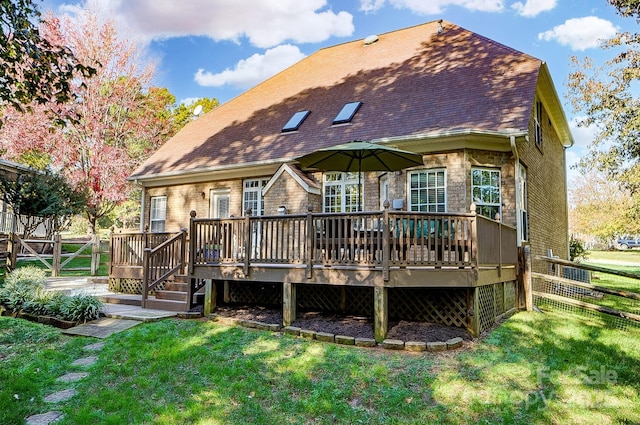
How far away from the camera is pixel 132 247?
10.2 meters

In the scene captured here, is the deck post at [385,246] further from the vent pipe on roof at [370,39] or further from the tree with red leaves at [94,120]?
the tree with red leaves at [94,120]

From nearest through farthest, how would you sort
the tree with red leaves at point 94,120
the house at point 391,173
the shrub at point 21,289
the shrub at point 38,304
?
the house at point 391,173
the shrub at point 38,304
the shrub at point 21,289
the tree with red leaves at point 94,120

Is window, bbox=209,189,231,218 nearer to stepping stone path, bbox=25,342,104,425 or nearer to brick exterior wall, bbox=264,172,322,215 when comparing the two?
brick exterior wall, bbox=264,172,322,215

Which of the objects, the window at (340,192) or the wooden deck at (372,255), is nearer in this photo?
the wooden deck at (372,255)

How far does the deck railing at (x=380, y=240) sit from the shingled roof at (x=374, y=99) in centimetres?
307

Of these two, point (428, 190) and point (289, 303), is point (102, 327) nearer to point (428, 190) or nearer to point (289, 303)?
point (289, 303)

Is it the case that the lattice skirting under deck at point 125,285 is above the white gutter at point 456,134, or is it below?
below

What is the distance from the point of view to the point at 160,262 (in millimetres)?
8961

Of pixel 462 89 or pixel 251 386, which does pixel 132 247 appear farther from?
pixel 462 89

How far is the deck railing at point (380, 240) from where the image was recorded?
20.3 ft

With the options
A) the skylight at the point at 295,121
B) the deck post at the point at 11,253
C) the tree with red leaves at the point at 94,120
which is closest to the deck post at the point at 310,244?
the skylight at the point at 295,121

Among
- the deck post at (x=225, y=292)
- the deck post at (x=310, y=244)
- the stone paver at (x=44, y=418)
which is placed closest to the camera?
the stone paver at (x=44, y=418)

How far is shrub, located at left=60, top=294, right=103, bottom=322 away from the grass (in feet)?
2.64

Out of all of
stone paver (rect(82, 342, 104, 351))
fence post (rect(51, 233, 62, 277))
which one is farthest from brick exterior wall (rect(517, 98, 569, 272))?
fence post (rect(51, 233, 62, 277))
